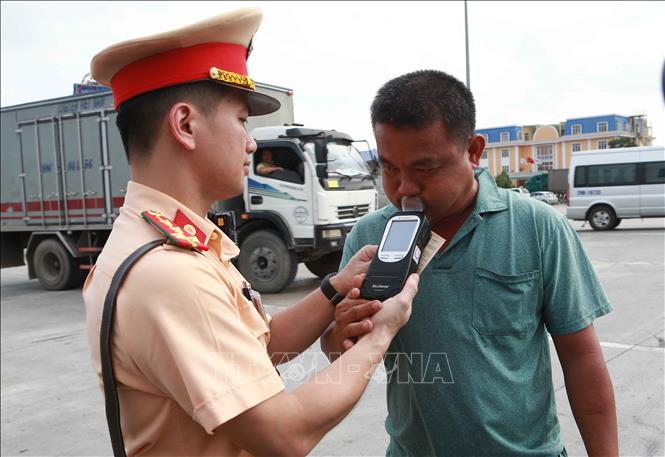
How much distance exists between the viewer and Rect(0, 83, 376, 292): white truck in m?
8.75

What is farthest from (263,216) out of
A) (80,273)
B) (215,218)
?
(215,218)

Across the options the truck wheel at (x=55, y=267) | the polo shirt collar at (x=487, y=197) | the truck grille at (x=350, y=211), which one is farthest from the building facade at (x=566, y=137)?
the polo shirt collar at (x=487, y=197)

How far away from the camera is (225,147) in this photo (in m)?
1.36

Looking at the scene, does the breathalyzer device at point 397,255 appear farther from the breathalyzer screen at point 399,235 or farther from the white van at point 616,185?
the white van at point 616,185

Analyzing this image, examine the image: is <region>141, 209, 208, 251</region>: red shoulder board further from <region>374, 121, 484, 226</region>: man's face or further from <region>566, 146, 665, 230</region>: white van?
<region>566, 146, 665, 230</region>: white van

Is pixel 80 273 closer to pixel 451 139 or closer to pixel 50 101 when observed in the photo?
pixel 50 101

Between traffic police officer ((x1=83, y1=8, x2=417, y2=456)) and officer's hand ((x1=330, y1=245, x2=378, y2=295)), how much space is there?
0.20m

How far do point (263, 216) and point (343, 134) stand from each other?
1.90 meters

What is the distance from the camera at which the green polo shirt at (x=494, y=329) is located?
149 centimetres

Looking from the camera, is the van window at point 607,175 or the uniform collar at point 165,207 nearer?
the uniform collar at point 165,207

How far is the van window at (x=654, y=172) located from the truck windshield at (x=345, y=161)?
9805 mm

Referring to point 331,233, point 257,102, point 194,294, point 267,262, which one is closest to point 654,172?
point 331,233

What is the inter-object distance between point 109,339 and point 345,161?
8.18m

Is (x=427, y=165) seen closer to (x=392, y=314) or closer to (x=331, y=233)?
(x=392, y=314)
